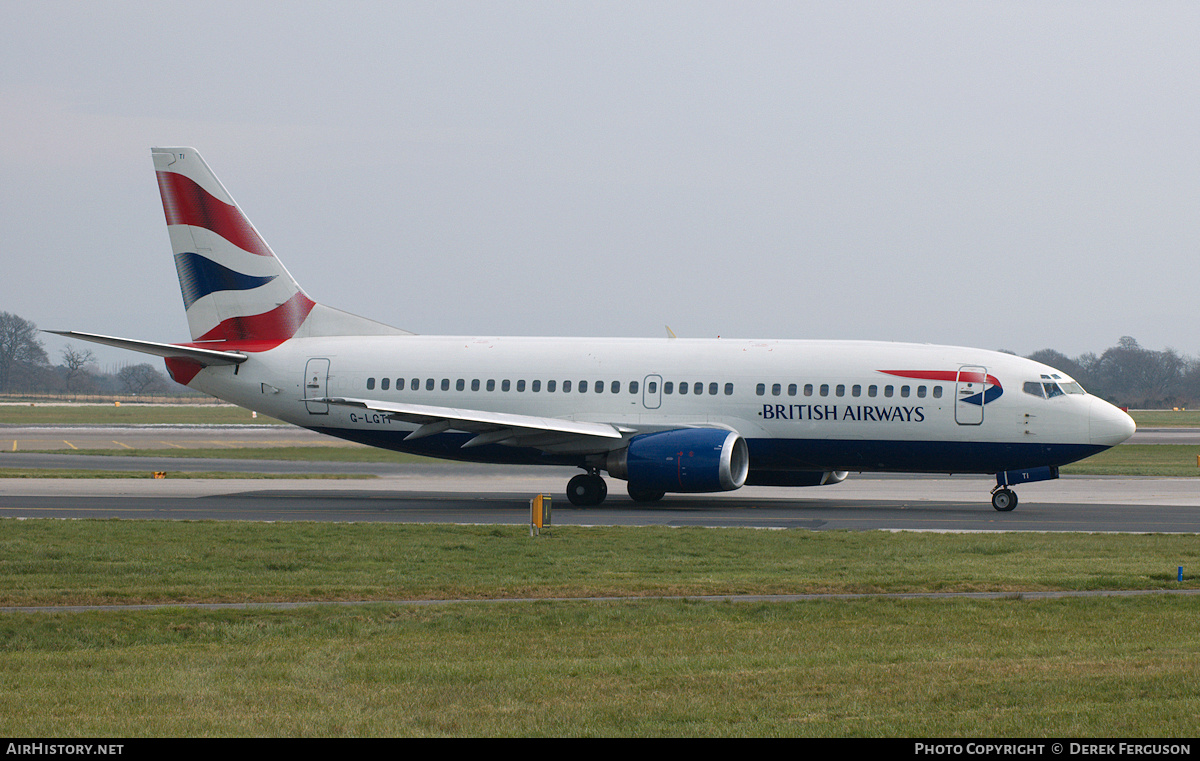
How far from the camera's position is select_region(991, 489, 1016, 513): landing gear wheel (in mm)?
29125

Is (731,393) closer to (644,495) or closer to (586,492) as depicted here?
(644,495)

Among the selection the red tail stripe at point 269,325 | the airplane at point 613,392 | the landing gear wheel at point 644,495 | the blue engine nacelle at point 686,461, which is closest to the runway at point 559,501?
the landing gear wheel at point 644,495

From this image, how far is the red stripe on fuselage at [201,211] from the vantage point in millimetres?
34344

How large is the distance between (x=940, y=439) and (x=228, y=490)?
1921 cm

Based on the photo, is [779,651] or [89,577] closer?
[779,651]

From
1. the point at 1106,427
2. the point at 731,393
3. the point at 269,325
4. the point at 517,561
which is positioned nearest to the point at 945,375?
the point at 1106,427

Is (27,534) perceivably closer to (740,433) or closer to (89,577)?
(89,577)

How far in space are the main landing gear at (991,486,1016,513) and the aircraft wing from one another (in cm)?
915

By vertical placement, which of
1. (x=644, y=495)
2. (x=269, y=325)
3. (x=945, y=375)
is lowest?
(x=644, y=495)

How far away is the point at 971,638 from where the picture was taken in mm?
12570

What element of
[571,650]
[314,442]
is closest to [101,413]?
[314,442]

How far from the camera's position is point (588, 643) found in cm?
1239

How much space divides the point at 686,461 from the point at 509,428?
177 inches

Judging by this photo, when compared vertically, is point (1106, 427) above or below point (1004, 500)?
above
